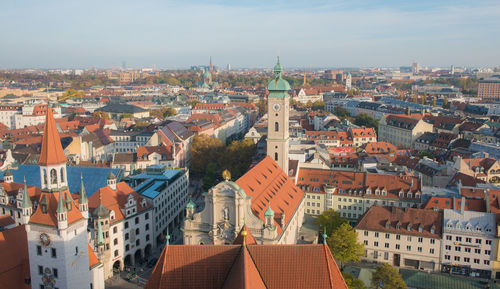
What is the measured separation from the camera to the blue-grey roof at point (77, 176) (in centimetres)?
6650

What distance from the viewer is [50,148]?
36.1m

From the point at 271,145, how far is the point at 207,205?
27.8m

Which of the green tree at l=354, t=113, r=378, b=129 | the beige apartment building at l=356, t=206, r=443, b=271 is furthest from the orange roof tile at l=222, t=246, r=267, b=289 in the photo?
the green tree at l=354, t=113, r=378, b=129

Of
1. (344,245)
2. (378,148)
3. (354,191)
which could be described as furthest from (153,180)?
(378,148)

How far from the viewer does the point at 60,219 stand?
35156 mm

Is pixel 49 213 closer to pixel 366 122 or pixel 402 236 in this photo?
pixel 402 236

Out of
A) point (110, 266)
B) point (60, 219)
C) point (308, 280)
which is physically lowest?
point (110, 266)

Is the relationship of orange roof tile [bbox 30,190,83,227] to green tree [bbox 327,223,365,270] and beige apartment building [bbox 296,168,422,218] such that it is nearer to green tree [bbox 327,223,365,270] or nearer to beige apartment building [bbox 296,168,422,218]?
green tree [bbox 327,223,365,270]

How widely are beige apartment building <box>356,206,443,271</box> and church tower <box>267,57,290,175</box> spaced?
17746 millimetres

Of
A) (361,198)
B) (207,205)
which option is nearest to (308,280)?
(207,205)

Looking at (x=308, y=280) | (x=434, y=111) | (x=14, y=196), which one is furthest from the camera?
(x=434, y=111)

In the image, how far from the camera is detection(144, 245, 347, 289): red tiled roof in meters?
30.5

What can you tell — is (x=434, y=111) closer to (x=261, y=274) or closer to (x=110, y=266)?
(x=110, y=266)

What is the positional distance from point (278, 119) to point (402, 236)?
85.1 feet
